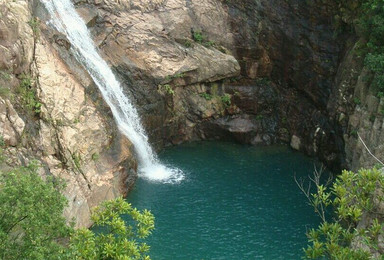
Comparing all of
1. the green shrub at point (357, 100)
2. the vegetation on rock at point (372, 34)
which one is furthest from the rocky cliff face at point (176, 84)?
the vegetation on rock at point (372, 34)

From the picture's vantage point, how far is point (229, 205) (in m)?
23.7

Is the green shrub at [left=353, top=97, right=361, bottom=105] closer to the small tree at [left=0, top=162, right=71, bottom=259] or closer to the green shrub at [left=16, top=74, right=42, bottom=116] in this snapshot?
the green shrub at [left=16, top=74, right=42, bottom=116]

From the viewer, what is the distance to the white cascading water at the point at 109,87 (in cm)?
2494

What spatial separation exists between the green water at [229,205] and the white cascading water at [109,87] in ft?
4.03

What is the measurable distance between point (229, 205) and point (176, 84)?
954 centimetres

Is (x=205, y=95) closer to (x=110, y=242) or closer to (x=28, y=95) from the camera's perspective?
(x=28, y=95)

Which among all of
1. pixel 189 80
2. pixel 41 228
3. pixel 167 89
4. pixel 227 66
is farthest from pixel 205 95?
pixel 41 228

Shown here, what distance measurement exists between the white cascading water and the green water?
4.03ft

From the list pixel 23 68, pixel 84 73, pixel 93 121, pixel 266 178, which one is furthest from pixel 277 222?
pixel 23 68

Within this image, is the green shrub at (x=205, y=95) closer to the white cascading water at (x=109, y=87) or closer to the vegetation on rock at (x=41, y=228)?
the white cascading water at (x=109, y=87)

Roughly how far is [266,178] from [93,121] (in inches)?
407

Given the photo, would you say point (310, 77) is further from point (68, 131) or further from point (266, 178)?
point (68, 131)

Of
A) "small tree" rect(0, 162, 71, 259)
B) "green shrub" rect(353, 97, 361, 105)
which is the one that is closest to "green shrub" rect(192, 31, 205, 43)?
"green shrub" rect(353, 97, 361, 105)

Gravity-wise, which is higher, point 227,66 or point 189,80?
point 227,66
